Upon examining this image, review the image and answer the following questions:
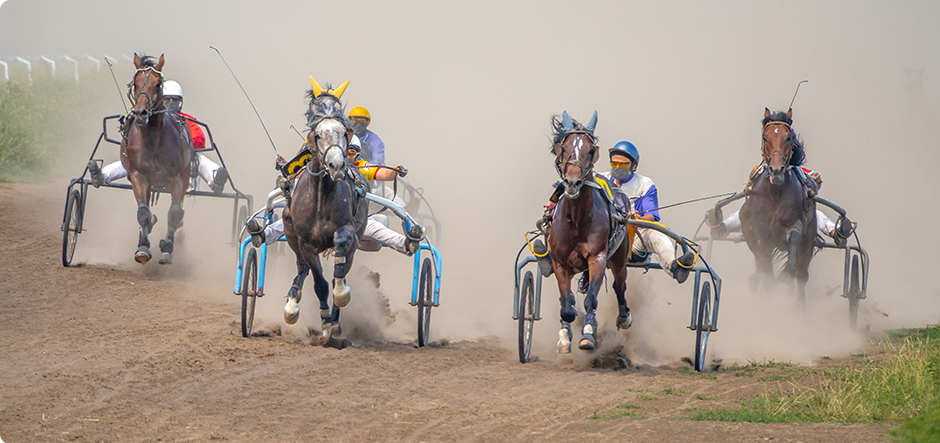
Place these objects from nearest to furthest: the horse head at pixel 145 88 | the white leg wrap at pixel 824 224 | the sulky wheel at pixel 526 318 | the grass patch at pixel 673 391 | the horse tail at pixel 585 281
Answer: the grass patch at pixel 673 391 → the horse tail at pixel 585 281 → the sulky wheel at pixel 526 318 → the horse head at pixel 145 88 → the white leg wrap at pixel 824 224

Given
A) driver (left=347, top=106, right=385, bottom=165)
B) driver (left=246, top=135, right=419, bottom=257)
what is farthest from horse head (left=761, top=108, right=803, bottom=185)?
driver (left=347, top=106, right=385, bottom=165)

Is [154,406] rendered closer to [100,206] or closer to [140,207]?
[140,207]

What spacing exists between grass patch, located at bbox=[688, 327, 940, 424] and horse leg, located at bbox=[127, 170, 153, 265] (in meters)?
7.23

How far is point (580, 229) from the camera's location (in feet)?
25.0

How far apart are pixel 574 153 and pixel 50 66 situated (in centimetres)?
2379

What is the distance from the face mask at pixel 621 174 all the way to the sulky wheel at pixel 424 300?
2.05 meters

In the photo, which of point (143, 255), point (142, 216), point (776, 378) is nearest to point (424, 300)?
Answer: point (776, 378)

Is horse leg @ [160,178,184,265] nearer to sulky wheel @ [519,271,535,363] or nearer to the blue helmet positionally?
sulky wheel @ [519,271,535,363]

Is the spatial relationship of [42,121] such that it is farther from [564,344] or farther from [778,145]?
[564,344]

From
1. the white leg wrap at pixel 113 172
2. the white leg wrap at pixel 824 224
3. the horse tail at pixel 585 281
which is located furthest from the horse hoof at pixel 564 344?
the white leg wrap at pixel 113 172

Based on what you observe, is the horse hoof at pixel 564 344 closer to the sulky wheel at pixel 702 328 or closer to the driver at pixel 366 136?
the sulky wheel at pixel 702 328

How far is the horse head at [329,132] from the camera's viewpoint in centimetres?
755

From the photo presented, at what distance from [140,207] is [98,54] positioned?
20081mm

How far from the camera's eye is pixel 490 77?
2572 cm
